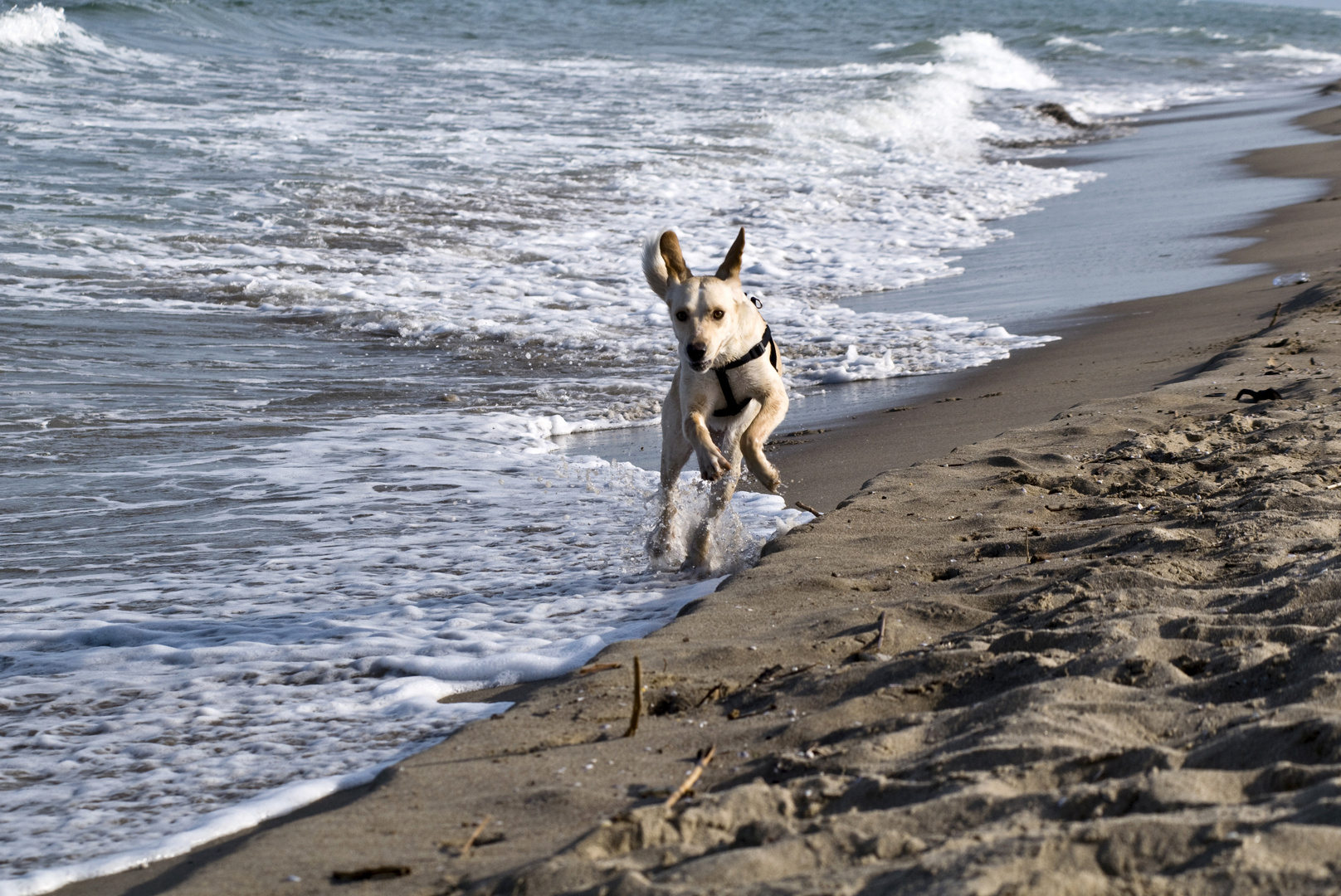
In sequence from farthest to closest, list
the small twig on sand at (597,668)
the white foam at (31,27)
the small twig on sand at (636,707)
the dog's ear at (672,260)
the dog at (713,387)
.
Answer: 1. the white foam at (31,27)
2. the dog's ear at (672,260)
3. the dog at (713,387)
4. the small twig on sand at (597,668)
5. the small twig on sand at (636,707)

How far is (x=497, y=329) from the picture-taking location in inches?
402

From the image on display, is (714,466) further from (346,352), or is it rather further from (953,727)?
(346,352)

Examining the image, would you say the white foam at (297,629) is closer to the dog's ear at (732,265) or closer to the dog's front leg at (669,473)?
the dog's front leg at (669,473)

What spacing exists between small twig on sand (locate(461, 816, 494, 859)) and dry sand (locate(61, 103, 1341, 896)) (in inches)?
0.5

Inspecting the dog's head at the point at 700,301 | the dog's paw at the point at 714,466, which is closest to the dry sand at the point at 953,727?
the dog's paw at the point at 714,466

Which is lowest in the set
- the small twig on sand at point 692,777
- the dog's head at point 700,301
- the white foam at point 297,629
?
the white foam at point 297,629

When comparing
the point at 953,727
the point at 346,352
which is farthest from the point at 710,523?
the point at 346,352

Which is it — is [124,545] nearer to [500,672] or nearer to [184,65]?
[500,672]

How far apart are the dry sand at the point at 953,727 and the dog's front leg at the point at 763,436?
0.29 metres

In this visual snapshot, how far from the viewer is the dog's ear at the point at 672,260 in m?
5.31

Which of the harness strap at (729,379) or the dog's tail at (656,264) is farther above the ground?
the dog's tail at (656,264)

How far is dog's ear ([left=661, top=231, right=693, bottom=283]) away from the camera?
17.4 ft

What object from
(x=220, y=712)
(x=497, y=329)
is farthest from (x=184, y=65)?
(x=220, y=712)

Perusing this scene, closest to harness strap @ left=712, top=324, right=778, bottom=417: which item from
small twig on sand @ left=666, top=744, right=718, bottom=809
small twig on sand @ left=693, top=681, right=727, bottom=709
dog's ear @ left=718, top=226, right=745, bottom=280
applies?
dog's ear @ left=718, top=226, right=745, bottom=280
